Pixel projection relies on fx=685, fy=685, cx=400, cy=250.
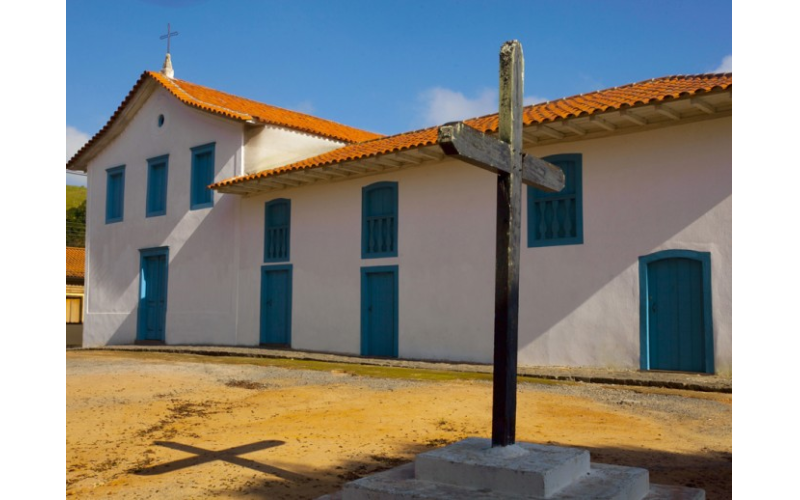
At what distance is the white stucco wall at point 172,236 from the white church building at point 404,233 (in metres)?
0.05

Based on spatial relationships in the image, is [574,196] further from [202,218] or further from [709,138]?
[202,218]

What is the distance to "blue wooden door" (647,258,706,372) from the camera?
958 centimetres

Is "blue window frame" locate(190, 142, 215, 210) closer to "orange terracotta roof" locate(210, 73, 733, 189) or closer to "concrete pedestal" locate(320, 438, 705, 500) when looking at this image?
"orange terracotta roof" locate(210, 73, 733, 189)

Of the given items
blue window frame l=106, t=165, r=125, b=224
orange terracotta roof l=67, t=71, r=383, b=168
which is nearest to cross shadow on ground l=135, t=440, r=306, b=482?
orange terracotta roof l=67, t=71, r=383, b=168

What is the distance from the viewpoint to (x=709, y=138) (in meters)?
9.39

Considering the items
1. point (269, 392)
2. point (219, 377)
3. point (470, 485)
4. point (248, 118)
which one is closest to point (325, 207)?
point (248, 118)

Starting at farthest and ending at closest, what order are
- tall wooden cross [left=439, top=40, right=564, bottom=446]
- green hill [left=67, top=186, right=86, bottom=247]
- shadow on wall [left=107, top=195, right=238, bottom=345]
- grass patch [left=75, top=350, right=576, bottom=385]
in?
1. green hill [left=67, top=186, right=86, bottom=247]
2. shadow on wall [left=107, top=195, right=238, bottom=345]
3. grass patch [left=75, top=350, right=576, bottom=385]
4. tall wooden cross [left=439, top=40, right=564, bottom=446]

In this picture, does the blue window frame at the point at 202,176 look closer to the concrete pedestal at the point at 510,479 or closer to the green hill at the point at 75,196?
the concrete pedestal at the point at 510,479

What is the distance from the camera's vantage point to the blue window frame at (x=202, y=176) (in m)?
17.0

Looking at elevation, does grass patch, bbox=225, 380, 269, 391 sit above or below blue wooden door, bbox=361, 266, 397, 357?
below

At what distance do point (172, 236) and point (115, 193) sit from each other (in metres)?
3.62

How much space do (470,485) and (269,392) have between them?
5176mm

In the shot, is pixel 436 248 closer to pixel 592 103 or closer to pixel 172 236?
pixel 592 103

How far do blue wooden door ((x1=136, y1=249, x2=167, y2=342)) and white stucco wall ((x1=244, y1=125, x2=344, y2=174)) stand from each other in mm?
3742
